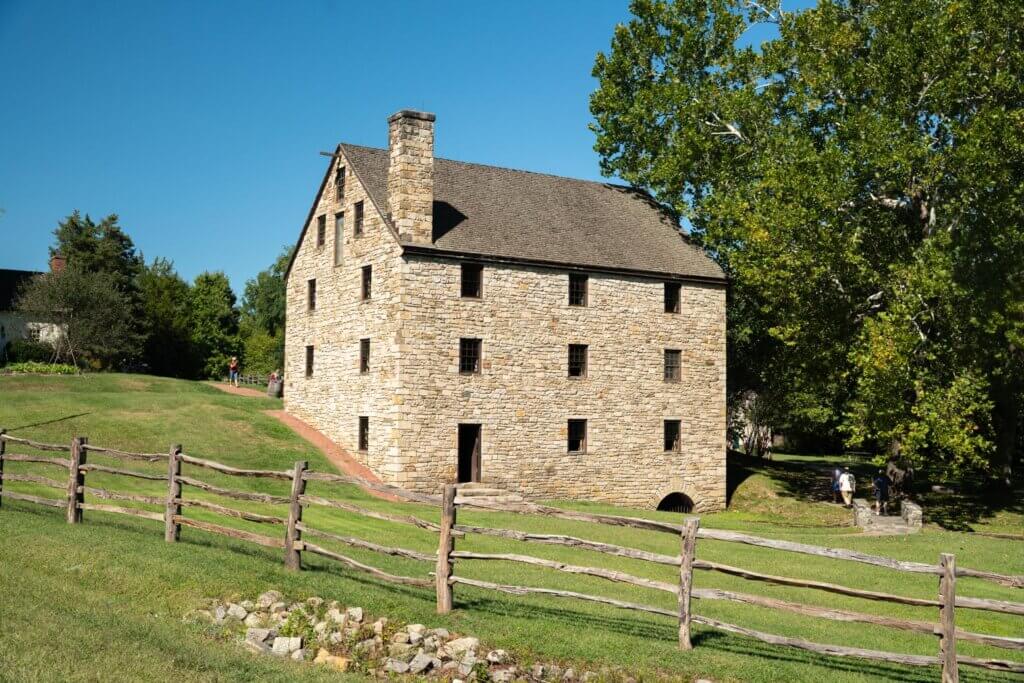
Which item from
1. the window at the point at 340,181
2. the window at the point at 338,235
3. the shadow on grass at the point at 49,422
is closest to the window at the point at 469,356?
the window at the point at 338,235

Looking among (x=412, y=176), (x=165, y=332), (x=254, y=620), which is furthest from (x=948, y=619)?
(x=165, y=332)

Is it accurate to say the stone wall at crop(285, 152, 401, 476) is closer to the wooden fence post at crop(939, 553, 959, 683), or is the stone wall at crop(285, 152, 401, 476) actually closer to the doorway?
the doorway

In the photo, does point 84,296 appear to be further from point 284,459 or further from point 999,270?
point 999,270

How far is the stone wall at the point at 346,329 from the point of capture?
30.8 meters

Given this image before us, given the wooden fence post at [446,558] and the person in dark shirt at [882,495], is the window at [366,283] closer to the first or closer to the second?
the person in dark shirt at [882,495]

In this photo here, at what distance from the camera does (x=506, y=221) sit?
3409cm

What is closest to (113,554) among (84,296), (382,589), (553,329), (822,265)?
(382,589)

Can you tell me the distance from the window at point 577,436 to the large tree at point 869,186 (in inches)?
312

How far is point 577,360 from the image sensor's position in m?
33.6

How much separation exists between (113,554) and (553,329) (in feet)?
71.0

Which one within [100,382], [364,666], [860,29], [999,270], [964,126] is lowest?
[364,666]

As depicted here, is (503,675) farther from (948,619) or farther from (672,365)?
(672,365)

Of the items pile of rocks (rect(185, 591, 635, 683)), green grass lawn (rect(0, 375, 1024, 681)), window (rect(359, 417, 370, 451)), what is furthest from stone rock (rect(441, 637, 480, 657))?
window (rect(359, 417, 370, 451))

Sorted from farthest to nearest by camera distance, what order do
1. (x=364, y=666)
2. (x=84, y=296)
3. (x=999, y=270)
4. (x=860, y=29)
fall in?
(x=84, y=296)
(x=860, y=29)
(x=999, y=270)
(x=364, y=666)
